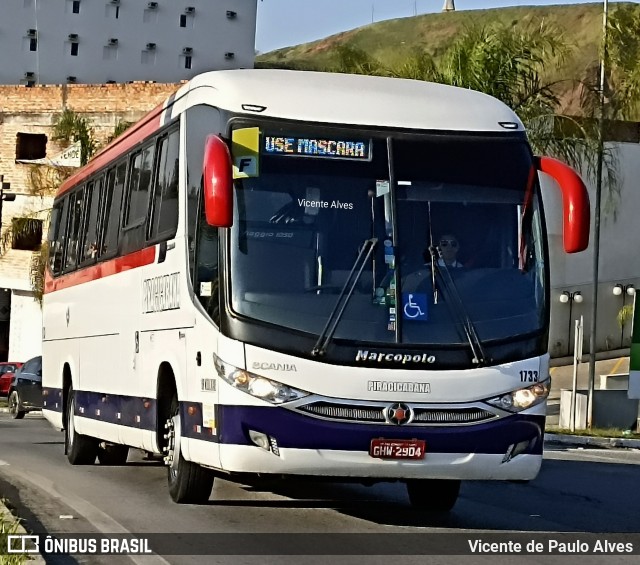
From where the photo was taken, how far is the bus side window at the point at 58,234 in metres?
21.0

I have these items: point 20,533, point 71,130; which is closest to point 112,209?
point 20,533

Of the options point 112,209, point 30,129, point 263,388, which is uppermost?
point 30,129

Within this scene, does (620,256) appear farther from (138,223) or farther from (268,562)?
(268,562)

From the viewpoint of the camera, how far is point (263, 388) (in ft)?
38.3

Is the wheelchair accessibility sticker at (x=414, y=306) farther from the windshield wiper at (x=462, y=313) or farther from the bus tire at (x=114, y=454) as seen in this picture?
the bus tire at (x=114, y=454)

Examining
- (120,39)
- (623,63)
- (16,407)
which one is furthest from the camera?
(120,39)

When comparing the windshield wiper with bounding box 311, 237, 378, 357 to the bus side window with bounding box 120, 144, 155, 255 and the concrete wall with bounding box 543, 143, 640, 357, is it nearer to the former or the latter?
the bus side window with bounding box 120, 144, 155, 255

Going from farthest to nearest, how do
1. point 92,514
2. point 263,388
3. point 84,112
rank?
point 84,112 → point 92,514 → point 263,388

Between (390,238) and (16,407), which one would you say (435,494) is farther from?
(16,407)

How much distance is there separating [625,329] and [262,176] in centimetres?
3825

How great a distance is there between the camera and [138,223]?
1536 cm

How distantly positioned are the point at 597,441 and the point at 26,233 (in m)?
39.8

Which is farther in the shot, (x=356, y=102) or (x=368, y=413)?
(x=356, y=102)

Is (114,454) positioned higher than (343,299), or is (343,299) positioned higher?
(343,299)
